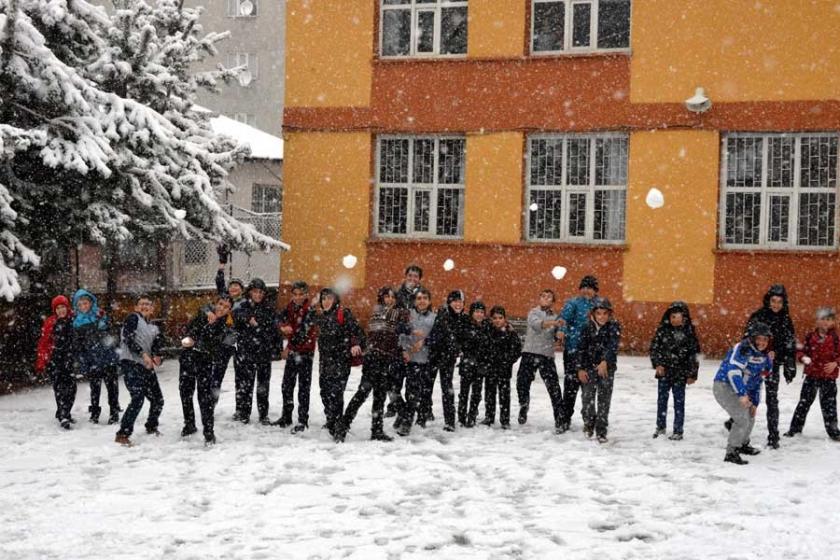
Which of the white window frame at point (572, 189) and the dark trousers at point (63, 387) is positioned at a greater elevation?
the white window frame at point (572, 189)

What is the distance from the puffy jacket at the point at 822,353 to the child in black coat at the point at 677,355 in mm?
1166

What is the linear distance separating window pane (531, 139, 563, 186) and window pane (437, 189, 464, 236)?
142 centimetres

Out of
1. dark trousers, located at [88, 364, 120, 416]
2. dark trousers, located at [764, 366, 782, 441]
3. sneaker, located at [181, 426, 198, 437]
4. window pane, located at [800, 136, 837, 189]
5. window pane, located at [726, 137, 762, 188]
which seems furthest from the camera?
window pane, located at [726, 137, 762, 188]

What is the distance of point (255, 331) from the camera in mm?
11383

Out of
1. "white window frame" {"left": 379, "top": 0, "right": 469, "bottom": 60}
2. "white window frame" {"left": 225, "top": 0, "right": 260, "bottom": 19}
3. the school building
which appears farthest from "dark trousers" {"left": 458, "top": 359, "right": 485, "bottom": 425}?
"white window frame" {"left": 225, "top": 0, "right": 260, "bottom": 19}

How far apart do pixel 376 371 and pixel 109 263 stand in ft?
23.8

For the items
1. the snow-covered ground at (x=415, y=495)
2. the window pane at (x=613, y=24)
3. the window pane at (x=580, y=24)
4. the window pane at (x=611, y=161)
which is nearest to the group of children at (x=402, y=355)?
the snow-covered ground at (x=415, y=495)

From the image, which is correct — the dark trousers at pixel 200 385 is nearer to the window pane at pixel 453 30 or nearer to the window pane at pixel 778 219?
the window pane at pixel 453 30

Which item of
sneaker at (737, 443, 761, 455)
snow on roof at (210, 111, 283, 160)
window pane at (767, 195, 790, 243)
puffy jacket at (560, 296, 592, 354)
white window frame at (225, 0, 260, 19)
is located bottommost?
sneaker at (737, 443, 761, 455)

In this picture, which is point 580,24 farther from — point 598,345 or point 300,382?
point 300,382

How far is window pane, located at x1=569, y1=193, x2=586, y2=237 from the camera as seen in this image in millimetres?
18078

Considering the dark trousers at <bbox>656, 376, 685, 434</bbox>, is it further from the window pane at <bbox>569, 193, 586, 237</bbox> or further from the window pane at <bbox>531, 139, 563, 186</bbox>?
the window pane at <bbox>531, 139, 563, 186</bbox>

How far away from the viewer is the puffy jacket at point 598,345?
34.4ft

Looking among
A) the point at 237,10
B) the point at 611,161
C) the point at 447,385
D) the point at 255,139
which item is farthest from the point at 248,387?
the point at 237,10
